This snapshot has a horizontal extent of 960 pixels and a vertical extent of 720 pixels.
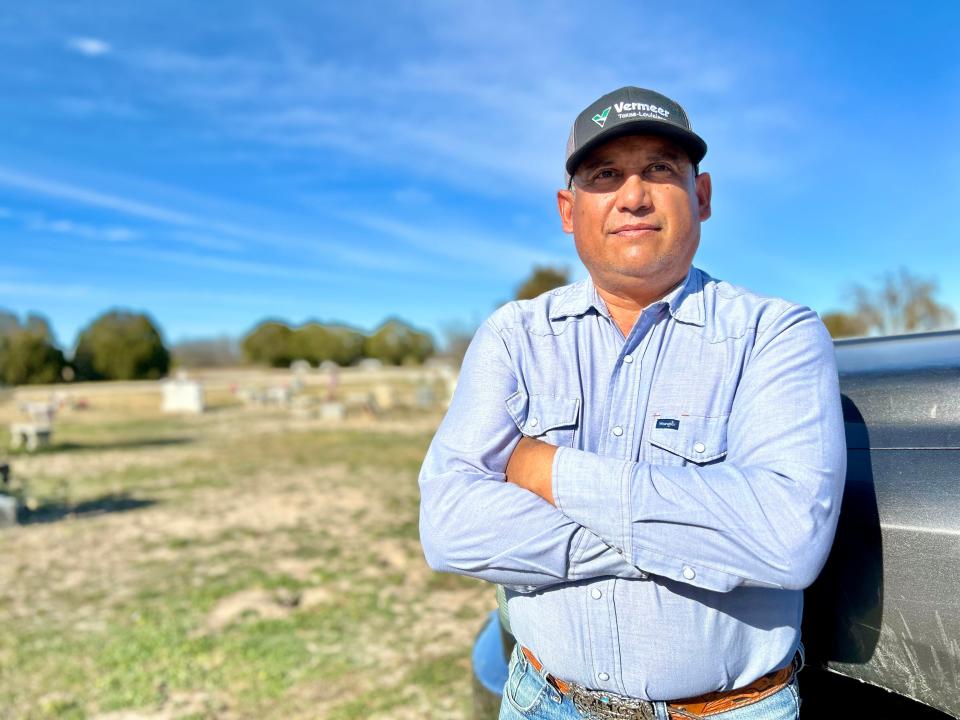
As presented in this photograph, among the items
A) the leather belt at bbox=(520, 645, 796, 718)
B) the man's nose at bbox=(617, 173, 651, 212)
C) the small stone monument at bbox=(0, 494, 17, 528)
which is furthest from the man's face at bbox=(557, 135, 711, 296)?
the small stone monument at bbox=(0, 494, 17, 528)

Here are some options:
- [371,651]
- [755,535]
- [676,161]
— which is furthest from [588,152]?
[371,651]

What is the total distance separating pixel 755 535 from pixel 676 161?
0.87m

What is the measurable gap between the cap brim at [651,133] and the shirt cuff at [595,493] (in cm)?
71

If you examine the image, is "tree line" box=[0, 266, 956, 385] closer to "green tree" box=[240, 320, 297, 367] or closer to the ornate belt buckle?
"green tree" box=[240, 320, 297, 367]

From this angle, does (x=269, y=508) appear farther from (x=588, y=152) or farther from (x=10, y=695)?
(x=588, y=152)

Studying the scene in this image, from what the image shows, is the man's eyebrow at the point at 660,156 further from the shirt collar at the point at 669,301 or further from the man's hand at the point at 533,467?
the man's hand at the point at 533,467

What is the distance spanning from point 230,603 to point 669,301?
4.65 metres

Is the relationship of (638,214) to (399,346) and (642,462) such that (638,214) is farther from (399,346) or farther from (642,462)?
(399,346)

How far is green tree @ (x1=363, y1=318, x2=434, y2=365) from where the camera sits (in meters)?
66.3

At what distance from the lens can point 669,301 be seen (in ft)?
5.45

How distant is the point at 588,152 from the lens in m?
1.71

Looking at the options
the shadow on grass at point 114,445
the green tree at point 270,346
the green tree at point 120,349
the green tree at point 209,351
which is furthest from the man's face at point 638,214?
the green tree at point 209,351

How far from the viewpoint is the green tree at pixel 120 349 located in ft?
167

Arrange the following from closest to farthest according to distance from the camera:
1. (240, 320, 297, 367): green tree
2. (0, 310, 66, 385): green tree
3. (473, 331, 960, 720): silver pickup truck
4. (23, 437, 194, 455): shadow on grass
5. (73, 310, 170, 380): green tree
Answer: (473, 331, 960, 720): silver pickup truck → (23, 437, 194, 455): shadow on grass → (0, 310, 66, 385): green tree → (73, 310, 170, 380): green tree → (240, 320, 297, 367): green tree
